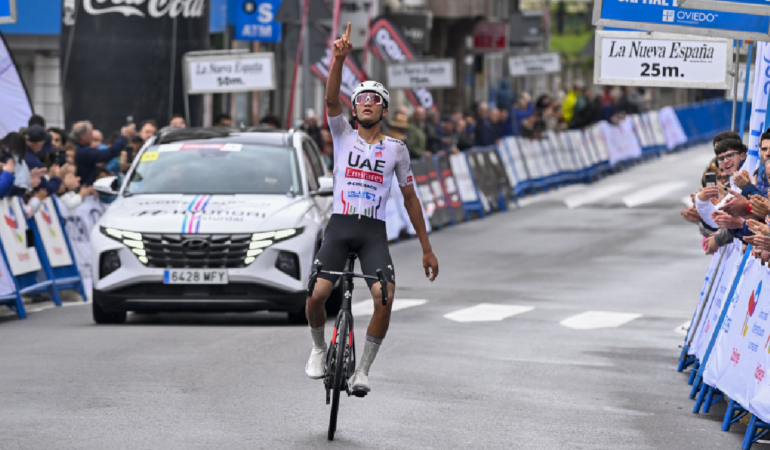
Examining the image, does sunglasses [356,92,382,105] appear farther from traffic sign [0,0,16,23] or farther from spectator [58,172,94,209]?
spectator [58,172,94,209]

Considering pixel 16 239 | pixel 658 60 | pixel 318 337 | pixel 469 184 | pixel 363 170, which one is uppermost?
pixel 658 60

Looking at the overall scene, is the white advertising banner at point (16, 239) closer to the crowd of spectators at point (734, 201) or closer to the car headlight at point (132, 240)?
the car headlight at point (132, 240)

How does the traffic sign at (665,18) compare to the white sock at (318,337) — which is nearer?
the white sock at (318,337)

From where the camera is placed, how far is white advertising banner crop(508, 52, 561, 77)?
3759 centimetres

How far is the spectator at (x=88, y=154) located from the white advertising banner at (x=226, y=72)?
4.31 metres

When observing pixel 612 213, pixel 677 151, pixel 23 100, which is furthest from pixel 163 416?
pixel 677 151

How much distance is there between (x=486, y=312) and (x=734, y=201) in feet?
21.9

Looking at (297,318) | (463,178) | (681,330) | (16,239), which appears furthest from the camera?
(463,178)

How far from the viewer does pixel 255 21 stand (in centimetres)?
3116

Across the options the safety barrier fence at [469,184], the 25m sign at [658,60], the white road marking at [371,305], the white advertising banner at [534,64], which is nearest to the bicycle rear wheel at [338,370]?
the 25m sign at [658,60]

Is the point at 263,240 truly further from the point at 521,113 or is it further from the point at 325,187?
the point at 521,113

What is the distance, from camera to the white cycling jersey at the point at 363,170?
29.6 ft

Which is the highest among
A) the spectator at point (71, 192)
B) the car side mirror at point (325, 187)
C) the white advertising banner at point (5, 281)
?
the car side mirror at point (325, 187)

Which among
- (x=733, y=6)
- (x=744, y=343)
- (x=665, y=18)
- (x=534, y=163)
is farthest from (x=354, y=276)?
(x=534, y=163)
